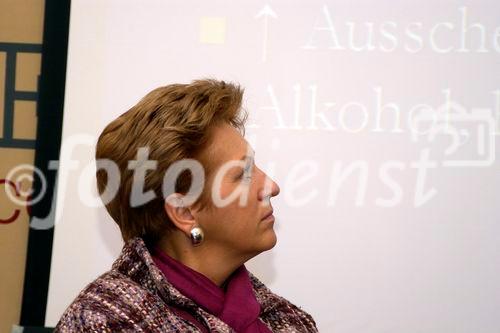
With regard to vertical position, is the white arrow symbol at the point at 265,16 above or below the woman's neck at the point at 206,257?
above

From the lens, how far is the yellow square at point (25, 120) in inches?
93.4

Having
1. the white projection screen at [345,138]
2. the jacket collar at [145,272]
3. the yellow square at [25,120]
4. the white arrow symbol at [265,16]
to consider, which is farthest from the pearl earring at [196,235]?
the yellow square at [25,120]

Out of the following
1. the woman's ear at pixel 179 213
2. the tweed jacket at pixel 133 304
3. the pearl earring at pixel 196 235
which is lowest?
the tweed jacket at pixel 133 304

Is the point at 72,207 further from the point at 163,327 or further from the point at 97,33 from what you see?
the point at 163,327

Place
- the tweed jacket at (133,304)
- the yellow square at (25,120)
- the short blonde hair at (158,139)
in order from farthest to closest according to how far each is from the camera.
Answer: the yellow square at (25,120) < the short blonde hair at (158,139) < the tweed jacket at (133,304)

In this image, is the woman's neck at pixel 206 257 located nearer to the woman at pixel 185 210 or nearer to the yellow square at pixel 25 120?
the woman at pixel 185 210

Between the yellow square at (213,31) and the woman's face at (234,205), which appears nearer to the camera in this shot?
the woman's face at (234,205)

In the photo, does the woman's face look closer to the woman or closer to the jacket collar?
the woman

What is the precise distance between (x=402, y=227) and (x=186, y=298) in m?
0.92

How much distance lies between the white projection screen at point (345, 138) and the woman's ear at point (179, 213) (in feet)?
2.23

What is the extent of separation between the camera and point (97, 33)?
2258 mm

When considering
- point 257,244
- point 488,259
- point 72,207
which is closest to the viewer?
point 257,244

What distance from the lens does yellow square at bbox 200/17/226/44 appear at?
2.21 metres

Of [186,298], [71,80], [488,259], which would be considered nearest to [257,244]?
[186,298]
